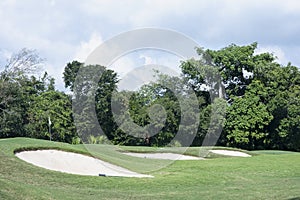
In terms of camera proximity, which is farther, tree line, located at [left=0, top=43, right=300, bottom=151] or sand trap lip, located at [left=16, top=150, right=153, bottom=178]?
tree line, located at [left=0, top=43, right=300, bottom=151]

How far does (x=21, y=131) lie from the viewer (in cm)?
4519

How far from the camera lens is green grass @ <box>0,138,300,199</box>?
12438 millimetres

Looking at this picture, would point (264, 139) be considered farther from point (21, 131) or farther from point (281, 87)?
point (21, 131)

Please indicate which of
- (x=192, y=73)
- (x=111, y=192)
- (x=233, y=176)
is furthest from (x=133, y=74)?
(x=192, y=73)

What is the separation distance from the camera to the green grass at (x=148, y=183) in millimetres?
12438

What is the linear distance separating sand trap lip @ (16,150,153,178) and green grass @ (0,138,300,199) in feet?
1.84

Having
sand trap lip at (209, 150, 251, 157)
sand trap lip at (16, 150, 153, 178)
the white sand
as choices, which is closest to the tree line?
sand trap lip at (209, 150, 251, 157)

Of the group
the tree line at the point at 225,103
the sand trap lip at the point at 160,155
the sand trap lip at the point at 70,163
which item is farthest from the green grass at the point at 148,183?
the tree line at the point at 225,103

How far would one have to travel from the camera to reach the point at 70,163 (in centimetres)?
1980

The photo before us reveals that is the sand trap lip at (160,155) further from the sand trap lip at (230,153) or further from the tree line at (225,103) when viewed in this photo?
the tree line at (225,103)

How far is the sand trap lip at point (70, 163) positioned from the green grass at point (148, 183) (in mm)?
562

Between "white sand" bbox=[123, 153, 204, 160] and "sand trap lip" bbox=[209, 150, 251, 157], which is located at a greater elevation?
"sand trap lip" bbox=[209, 150, 251, 157]

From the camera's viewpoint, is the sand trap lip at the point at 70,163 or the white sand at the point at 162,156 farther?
the white sand at the point at 162,156

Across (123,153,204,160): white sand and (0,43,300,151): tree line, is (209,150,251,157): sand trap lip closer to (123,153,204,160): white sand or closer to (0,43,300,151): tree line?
(123,153,204,160): white sand
